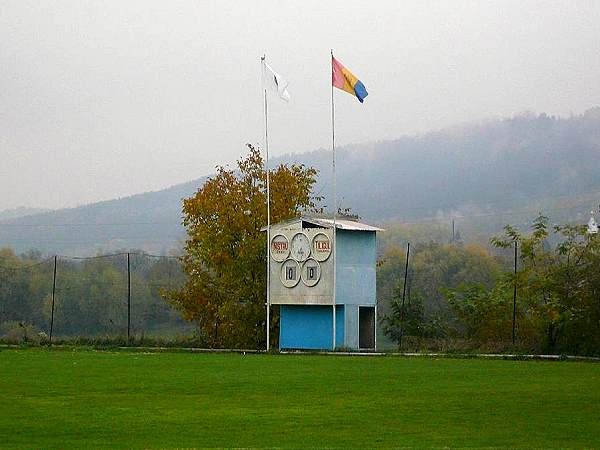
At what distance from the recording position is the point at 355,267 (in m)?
47.3

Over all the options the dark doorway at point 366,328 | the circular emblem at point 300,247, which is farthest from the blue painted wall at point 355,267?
the circular emblem at point 300,247

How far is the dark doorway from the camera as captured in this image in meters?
48.2

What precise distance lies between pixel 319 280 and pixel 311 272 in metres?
0.51

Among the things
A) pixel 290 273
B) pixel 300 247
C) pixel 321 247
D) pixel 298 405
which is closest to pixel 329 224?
pixel 321 247

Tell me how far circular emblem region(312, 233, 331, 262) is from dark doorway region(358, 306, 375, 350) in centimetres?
292

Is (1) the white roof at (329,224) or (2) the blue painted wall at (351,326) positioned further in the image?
(1) the white roof at (329,224)

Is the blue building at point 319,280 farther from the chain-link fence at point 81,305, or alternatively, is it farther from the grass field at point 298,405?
the chain-link fence at point 81,305

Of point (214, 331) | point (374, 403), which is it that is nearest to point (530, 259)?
point (214, 331)

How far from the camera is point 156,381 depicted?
2778cm

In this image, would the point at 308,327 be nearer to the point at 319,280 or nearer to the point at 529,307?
the point at 319,280

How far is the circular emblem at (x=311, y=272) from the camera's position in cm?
4669

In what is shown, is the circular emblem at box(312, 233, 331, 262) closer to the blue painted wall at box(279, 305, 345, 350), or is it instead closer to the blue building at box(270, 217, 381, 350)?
the blue building at box(270, 217, 381, 350)

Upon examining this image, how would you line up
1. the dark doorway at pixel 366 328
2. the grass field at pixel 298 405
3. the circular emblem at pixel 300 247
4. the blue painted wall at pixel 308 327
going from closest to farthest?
1. the grass field at pixel 298 405
2. the blue painted wall at pixel 308 327
3. the circular emblem at pixel 300 247
4. the dark doorway at pixel 366 328

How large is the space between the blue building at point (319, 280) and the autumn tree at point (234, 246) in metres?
2.56
